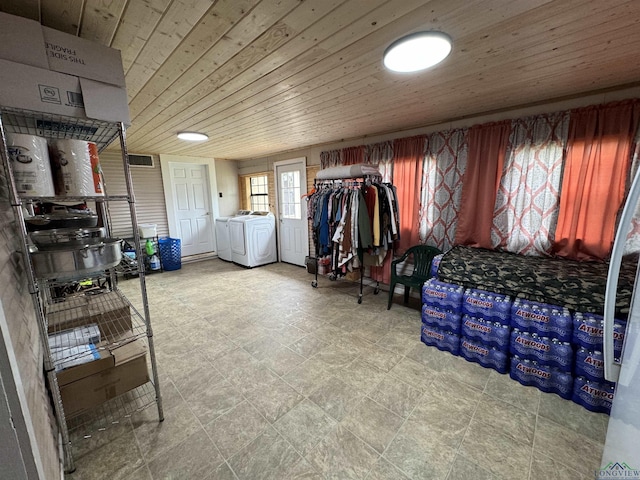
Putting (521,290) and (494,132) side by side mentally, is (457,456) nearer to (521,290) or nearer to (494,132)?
(521,290)

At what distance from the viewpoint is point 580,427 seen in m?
1.49

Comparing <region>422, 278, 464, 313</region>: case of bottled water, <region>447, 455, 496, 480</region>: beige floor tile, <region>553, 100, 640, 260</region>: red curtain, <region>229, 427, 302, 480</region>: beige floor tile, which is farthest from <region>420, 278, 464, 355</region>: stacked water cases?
<region>229, 427, 302, 480</region>: beige floor tile

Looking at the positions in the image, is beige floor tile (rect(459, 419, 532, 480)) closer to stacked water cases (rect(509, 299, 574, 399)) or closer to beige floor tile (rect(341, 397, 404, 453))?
beige floor tile (rect(341, 397, 404, 453))

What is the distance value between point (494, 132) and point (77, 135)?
130 inches

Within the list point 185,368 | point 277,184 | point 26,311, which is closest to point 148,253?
point 277,184

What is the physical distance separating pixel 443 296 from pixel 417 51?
5.77 ft

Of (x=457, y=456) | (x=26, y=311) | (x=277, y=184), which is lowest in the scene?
(x=457, y=456)

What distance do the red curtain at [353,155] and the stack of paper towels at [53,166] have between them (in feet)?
9.84

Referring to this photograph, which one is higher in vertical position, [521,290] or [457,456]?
[521,290]

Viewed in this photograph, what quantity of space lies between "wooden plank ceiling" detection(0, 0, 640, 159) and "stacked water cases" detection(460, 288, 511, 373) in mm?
1599

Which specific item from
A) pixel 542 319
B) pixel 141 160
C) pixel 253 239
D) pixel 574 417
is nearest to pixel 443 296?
pixel 542 319

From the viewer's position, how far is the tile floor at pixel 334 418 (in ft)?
4.26

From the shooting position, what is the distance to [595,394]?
1.57m

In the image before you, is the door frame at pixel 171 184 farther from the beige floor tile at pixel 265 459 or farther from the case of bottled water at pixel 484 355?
the case of bottled water at pixel 484 355
